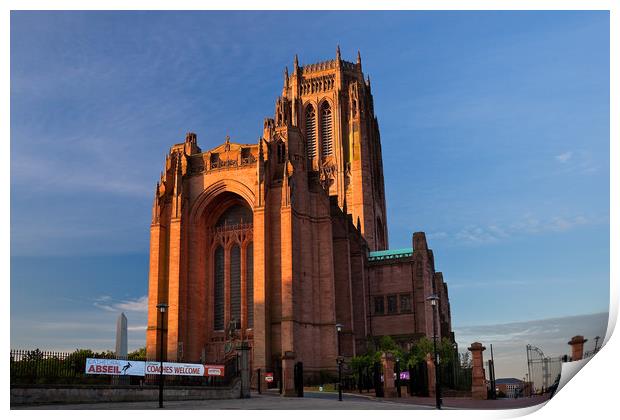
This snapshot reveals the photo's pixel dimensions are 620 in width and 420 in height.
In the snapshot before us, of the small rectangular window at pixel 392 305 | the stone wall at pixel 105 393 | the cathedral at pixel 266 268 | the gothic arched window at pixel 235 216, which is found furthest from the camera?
the small rectangular window at pixel 392 305

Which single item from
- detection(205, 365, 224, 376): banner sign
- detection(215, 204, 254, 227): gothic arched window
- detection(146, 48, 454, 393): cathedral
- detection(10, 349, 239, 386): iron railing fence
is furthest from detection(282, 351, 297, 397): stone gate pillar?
detection(215, 204, 254, 227): gothic arched window

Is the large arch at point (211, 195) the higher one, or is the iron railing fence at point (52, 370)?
the large arch at point (211, 195)

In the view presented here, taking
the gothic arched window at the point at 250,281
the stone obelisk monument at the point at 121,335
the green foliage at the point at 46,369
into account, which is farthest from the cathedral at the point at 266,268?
the green foliage at the point at 46,369

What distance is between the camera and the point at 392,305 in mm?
65250

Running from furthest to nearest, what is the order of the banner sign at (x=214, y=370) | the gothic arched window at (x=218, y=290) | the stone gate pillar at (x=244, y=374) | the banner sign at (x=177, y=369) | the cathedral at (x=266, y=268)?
the gothic arched window at (x=218, y=290)
the cathedral at (x=266, y=268)
the banner sign at (x=214, y=370)
the stone gate pillar at (x=244, y=374)
the banner sign at (x=177, y=369)

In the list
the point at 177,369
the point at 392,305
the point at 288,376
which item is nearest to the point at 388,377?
the point at 288,376

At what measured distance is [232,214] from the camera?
58.4m

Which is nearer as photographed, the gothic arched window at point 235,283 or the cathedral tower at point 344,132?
the gothic arched window at point 235,283

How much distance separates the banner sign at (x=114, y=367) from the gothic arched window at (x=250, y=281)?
19924mm

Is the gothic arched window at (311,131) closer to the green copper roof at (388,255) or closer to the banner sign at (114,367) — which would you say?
the green copper roof at (388,255)

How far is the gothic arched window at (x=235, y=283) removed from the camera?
181 ft

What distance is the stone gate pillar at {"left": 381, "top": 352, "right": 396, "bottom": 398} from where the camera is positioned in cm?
3976

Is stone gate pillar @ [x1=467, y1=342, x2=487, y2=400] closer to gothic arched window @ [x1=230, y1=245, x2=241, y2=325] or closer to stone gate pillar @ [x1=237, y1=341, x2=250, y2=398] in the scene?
stone gate pillar @ [x1=237, y1=341, x2=250, y2=398]
